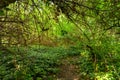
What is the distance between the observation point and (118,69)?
8867mm

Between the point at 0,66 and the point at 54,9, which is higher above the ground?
the point at 54,9

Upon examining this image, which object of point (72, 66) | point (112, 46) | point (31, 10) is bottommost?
point (72, 66)

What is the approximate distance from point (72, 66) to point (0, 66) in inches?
122

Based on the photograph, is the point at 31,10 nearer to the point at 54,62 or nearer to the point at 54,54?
the point at 54,62

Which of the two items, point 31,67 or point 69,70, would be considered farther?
point 69,70

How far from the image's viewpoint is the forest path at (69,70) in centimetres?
1041

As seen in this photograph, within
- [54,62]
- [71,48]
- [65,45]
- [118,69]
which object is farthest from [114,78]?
[65,45]

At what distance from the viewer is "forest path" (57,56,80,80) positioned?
10.4 meters

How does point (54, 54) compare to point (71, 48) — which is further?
point (71, 48)

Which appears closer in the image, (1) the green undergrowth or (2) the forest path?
(1) the green undergrowth

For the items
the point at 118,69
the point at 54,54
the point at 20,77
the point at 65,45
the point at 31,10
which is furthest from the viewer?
the point at 65,45

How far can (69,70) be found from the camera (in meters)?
11.3

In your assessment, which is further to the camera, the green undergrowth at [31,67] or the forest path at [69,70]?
the forest path at [69,70]

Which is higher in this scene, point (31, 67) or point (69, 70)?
point (31, 67)
